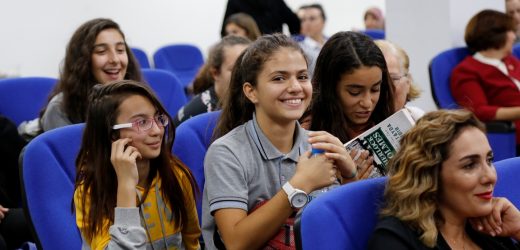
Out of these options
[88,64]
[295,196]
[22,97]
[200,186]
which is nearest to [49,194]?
[200,186]

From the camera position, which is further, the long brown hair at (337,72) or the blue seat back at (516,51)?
the blue seat back at (516,51)

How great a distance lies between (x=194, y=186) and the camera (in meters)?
2.23

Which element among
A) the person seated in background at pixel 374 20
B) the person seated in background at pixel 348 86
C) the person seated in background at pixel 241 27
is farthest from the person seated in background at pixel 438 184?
the person seated in background at pixel 374 20

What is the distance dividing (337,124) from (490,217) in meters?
0.57

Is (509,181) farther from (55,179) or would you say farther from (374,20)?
(374,20)

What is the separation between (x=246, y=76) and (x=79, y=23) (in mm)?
5103

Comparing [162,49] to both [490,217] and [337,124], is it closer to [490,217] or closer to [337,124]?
[337,124]

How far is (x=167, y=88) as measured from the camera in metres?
3.73

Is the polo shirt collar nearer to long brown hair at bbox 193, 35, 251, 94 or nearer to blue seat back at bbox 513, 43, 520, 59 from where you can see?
long brown hair at bbox 193, 35, 251, 94

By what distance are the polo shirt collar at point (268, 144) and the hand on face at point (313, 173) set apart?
0.43 feet

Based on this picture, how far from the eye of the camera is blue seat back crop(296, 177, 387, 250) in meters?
1.63

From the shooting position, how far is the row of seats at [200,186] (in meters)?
1.65

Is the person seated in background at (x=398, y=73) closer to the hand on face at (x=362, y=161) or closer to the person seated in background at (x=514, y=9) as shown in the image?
the hand on face at (x=362, y=161)

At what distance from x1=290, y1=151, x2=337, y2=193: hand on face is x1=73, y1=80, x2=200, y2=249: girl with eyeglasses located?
0.40 meters
